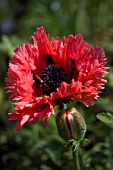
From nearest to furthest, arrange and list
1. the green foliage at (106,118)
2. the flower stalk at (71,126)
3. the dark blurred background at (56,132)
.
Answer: the flower stalk at (71,126)
the green foliage at (106,118)
the dark blurred background at (56,132)

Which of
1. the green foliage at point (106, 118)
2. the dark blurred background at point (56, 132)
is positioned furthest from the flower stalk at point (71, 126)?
the dark blurred background at point (56, 132)

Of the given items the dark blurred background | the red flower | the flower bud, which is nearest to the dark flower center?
the red flower

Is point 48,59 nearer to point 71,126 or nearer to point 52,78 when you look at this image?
point 52,78

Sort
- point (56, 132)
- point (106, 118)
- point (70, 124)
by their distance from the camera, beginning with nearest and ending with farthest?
point (70, 124), point (106, 118), point (56, 132)

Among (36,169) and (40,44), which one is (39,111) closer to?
(40,44)

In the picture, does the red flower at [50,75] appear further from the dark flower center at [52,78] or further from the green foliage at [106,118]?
the green foliage at [106,118]

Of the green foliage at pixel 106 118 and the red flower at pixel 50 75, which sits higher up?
the red flower at pixel 50 75

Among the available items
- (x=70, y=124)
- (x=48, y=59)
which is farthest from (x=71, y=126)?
(x=48, y=59)
